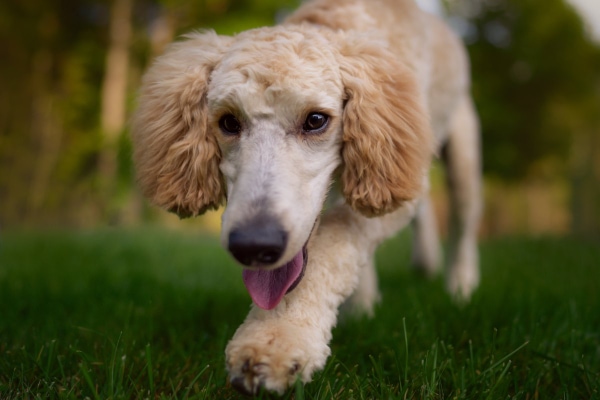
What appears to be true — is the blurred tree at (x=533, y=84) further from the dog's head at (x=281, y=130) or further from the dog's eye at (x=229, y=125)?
the dog's eye at (x=229, y=125)

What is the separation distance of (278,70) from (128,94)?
34.0 feet

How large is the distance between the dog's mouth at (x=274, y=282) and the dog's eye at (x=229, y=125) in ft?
1.68

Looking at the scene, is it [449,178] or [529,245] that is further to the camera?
[529,245]

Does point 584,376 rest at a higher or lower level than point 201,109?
lower

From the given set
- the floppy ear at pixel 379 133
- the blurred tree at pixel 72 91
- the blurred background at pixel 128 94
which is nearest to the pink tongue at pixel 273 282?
the floppy ear at pixel 379 133

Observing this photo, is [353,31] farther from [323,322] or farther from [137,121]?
[323,322]

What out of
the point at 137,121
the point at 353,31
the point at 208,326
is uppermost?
the point at 353,31

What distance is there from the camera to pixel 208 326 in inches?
105

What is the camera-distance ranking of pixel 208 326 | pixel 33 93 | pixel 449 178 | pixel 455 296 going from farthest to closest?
pixel 33 93
pixel 449 178
pixel 455 296
pixel 208 326

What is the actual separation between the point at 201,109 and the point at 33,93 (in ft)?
38.6

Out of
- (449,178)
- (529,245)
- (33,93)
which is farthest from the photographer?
(33,93)

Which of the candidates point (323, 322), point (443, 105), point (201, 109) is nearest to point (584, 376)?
point (323, 322)

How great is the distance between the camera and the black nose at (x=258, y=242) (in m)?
1.66

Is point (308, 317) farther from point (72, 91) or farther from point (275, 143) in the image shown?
point (72, 91)
